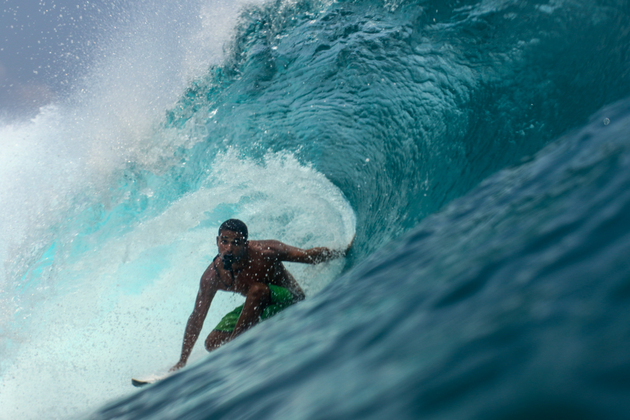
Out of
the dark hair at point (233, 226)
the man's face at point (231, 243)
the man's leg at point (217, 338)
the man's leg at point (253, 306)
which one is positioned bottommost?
the man's leg at point (217, 338)

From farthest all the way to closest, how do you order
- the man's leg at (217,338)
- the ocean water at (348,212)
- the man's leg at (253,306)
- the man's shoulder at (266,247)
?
the man's shoulder at (266,247)
the man's leg at (217,338)
the man's leg at (253,306)
the ocean water at (348,212)

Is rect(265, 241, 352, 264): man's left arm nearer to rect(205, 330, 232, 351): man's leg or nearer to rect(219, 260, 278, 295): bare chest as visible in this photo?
rect(219, 260, 278, 295): bare chest

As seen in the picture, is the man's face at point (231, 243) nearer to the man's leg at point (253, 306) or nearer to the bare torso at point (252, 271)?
the bare torso at point (252, 271)

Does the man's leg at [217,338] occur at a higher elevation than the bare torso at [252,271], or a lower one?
lower

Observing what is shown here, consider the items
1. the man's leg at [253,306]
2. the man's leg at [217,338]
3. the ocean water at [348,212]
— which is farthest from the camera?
the man's leg at [217,338]

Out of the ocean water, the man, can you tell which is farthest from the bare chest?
the ocean water

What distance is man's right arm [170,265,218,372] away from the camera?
3.11 metres

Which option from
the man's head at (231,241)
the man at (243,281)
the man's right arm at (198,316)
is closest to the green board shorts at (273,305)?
the man at (243,281)

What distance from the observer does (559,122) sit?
3.44m

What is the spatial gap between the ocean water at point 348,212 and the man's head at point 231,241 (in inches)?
41.1

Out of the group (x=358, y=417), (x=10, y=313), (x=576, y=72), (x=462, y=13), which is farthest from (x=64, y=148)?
(x=358, y=417)

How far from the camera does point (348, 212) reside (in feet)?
16.1

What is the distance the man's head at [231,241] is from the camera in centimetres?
308

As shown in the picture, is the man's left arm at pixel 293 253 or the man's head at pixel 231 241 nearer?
the man's head at pixel 231 241
